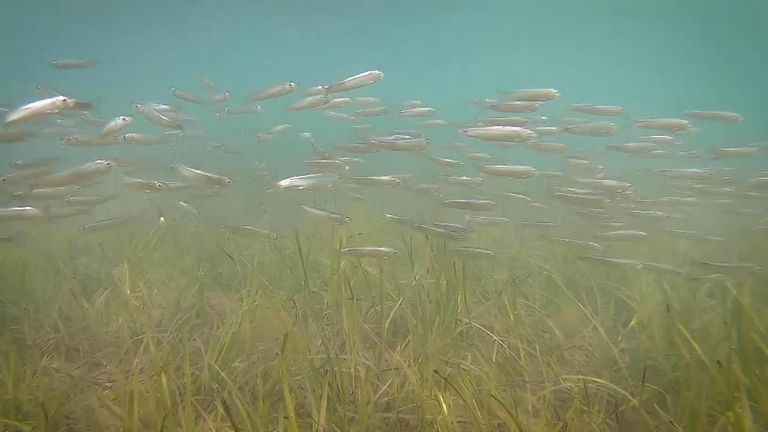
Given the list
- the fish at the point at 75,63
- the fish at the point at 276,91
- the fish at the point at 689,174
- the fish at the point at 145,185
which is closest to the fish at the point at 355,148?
the fish at the point at 276,91

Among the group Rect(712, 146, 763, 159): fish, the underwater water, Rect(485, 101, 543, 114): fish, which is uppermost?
Rect(485, 101, 543, 114): fish

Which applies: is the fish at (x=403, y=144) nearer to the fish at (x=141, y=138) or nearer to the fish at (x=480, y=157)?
the fish at (x=480, y=157)

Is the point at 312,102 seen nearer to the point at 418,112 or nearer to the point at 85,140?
the point at 418,112

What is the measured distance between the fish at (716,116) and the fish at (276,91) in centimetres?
648

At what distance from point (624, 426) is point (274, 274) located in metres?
3.91

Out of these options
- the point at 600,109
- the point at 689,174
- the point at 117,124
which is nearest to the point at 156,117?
the point at 117,124

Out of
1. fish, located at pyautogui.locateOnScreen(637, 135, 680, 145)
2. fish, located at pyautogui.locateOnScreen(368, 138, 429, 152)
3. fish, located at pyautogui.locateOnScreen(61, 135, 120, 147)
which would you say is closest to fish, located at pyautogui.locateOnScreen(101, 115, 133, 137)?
fish, located at pyautogui.locateOnScreen(61, 135, 120, 147)

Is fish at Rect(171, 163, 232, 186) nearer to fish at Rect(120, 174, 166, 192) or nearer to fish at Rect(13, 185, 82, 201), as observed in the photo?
fish at Rect(120, 174, 166, 192)

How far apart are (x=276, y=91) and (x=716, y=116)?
7.18m

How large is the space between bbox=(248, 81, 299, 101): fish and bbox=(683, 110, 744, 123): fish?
21.3 ft

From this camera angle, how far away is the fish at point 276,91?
229 inches

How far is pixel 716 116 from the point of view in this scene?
7.43 metres

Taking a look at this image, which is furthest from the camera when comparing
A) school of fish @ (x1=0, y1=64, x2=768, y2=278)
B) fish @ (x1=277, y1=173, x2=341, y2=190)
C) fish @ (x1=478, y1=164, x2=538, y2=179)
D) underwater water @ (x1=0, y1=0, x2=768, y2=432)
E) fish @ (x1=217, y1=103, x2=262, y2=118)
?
fish @ (x1=217, y1=103, x2=262, y2=118)

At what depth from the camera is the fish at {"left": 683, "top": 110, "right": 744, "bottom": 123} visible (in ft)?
24.3
